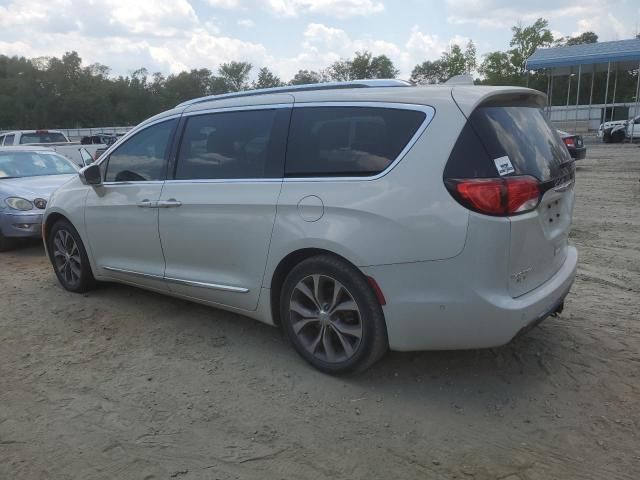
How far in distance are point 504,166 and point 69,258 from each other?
14.3 ft

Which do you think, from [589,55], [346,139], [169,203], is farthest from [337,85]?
[589,55]

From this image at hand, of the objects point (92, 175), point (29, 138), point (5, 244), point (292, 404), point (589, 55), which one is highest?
point (589, 55)

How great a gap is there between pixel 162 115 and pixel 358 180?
2.18 meters

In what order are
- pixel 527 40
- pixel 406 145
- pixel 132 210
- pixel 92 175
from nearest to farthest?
pixel 406 145
pixel 132 210
pixel 92 175
pixel 527 40

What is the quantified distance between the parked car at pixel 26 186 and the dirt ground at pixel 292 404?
319cm

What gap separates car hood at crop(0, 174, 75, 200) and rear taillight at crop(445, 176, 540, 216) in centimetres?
660

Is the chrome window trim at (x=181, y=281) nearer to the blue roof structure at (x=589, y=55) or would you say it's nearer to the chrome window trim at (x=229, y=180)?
the chrome window trim at (x=229, y=180)

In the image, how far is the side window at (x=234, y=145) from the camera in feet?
12.2

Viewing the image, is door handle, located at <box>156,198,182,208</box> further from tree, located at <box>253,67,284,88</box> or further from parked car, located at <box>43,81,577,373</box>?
tree, located at <box>253,67,284,88</box>

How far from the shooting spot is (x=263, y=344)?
412 centimetres

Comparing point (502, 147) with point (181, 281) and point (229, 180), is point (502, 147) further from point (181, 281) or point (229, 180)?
point (181, 281)

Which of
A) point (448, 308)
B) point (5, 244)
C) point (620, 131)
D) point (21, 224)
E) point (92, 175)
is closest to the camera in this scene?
point (448, 308)

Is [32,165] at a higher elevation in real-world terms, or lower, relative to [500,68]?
lower

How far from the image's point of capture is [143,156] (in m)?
4.62
